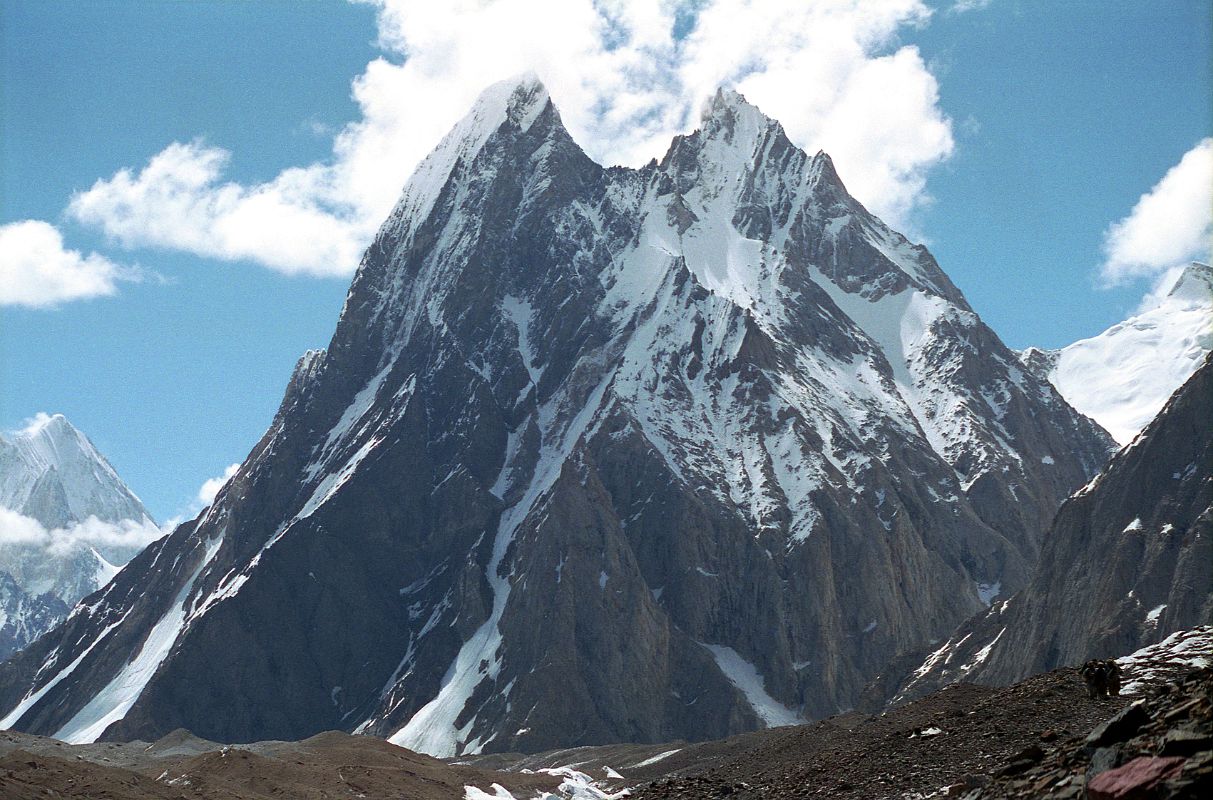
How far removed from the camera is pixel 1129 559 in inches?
6791

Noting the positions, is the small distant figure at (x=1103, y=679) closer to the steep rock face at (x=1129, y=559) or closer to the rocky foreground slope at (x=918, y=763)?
the rocky foreground slope at (x=918, y=763)

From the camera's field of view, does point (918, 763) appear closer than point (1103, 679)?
Yes

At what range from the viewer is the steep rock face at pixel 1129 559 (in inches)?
6319

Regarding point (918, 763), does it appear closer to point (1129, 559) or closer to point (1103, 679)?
point (1103, 679)

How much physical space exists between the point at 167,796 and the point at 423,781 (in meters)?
Answer: 29.3

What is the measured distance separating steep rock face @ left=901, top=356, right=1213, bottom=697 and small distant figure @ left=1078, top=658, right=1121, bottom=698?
108 meters

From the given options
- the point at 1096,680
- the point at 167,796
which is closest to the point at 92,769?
the point at 167,796

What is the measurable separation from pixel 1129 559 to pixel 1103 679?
130339 mm

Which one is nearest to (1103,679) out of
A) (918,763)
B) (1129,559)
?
(918,763)

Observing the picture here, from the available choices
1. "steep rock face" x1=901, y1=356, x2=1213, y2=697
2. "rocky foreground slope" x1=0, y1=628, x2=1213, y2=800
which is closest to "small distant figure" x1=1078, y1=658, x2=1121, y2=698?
"rocky foreground slope" x1=0, y1=628, x2=1213, y2=800

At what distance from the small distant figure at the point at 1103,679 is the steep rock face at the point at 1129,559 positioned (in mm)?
108136

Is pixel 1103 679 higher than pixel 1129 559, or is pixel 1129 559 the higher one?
pixel 1129 559

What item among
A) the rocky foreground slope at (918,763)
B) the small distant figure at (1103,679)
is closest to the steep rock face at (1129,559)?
the rocky foreground slope at (918,763)

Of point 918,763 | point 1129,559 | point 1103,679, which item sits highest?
point 1129,559
